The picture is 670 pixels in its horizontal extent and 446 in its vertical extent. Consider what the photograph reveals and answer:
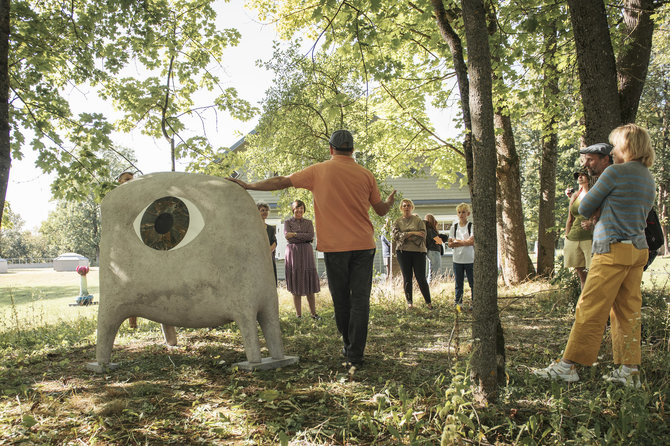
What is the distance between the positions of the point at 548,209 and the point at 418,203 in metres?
9.34

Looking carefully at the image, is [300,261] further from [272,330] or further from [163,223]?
[163,223]

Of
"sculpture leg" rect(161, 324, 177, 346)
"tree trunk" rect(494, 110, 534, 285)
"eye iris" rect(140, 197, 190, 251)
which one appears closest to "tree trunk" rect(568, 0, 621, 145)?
"eye iris" rect(140, 197, 190, 251)

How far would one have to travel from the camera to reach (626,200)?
325 centimetres

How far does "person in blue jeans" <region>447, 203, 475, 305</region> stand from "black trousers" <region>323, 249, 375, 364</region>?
3.68 meters

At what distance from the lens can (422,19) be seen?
5.68 metres

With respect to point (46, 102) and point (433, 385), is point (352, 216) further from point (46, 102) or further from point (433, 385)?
point (46, 102)

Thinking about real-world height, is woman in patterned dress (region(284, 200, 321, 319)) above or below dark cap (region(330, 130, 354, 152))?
below

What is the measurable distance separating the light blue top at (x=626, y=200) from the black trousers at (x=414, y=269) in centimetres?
429

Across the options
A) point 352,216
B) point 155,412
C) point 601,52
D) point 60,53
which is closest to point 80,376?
point 155,412

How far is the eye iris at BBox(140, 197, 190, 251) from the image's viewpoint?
4.05 meters

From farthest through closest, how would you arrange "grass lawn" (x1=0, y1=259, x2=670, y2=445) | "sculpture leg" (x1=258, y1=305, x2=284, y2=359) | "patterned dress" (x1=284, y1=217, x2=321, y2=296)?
"patterned dress" (x1=284, y1=217, x2=321, y2=296), "sculpture leg" (x1=258, y1=305, x2=284, y2=359), "grass lawn" (x1=0, y1=259, x2=670, y2=445)

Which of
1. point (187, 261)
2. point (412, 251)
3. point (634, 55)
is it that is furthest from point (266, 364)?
point (634, 55)

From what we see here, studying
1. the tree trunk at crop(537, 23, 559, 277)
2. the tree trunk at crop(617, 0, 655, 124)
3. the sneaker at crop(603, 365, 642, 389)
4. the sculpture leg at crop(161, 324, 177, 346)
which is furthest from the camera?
the tree trunk at crop(537, 23, 559, 277)

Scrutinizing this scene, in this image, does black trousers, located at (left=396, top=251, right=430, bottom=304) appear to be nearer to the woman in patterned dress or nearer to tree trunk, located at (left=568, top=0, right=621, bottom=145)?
the woman in patterned dress
